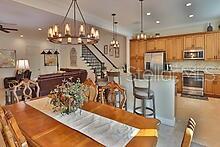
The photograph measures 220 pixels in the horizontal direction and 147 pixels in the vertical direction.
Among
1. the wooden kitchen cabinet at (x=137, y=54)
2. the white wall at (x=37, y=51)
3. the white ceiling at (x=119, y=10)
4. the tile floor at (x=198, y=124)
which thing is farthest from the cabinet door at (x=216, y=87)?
the white wall at (x=37, y=51)

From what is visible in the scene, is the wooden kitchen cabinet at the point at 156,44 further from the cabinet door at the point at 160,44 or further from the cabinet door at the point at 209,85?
the cabinet door at the point at 209,85

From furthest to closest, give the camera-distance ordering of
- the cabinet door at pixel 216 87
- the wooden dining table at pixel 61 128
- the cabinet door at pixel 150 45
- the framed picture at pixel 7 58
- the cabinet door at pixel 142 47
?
1. the framed picture at pixel 7 58
2. the cabinet door at pixel 142 47
3. the cabinet door at pixel 150 45
4. the cabinet door at pixel 216 87
5. the wooden dining table at pixel 61 128

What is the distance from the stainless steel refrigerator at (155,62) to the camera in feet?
23.0

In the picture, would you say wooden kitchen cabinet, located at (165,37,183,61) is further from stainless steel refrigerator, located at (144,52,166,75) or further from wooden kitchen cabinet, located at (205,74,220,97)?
wooden kitchen cabinet, located at (205,74,220,97)

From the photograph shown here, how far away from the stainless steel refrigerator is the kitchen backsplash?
2.27 ft

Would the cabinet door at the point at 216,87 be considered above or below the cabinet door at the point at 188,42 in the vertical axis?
below

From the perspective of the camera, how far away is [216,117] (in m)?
4.08

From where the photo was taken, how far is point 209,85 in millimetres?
6113

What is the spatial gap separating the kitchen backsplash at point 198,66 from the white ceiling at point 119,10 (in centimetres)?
167

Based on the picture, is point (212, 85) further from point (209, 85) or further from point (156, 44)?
point (156, 44)

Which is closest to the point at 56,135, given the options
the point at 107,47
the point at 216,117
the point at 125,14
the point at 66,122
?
the point at 66,122

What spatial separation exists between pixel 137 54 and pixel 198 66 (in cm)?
271

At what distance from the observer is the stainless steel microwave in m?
6.30

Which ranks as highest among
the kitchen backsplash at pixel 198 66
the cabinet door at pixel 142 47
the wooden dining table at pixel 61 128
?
the cabinet door at pixel 142 47
